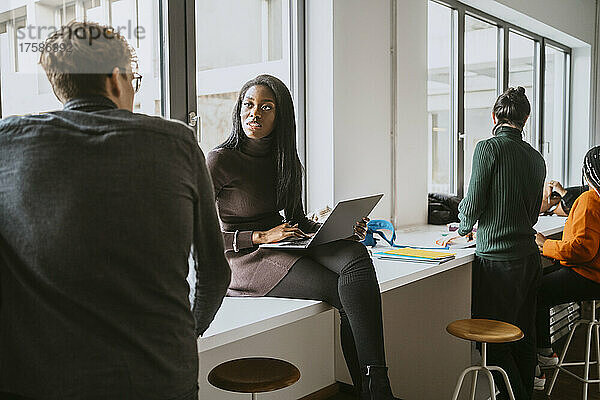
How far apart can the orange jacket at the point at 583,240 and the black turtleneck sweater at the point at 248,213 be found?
57.6 inches

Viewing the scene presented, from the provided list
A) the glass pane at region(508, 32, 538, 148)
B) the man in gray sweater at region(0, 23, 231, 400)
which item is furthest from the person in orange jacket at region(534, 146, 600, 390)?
the man in gray sweater at region(0, 23, 231, 400)

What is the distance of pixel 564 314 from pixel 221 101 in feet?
9.09

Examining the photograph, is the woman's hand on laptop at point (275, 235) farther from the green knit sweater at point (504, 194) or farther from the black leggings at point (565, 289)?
the black leggings at point (565, 289)

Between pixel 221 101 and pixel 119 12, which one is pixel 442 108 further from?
pixel 119 12

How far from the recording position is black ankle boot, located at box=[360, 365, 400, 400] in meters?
1.76

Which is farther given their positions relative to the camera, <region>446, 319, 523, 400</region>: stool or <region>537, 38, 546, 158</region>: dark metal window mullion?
<region>537, 38, 546, 158</region>: dark metal window mullion

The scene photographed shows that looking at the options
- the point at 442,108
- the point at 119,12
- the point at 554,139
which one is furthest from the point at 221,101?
the point at 554,139

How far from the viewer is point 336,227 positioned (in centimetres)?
182

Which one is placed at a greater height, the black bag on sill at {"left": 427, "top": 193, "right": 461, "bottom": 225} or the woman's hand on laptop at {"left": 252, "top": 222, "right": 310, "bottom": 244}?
the woman's hand on laptop at {"left": 252, "top": 222, "right": 310, "bottom": 244}

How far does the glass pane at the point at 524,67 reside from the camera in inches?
193

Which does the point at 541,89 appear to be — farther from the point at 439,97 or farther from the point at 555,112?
the point at 439,97

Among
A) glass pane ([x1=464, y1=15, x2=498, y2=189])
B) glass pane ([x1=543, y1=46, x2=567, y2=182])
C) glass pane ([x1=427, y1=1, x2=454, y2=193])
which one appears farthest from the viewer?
glass pane ([x1=543, y1=46, x2=567, y2=182])

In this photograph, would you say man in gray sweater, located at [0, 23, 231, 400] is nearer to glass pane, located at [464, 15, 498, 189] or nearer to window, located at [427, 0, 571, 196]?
window, located at [427, 0, 571, 196]

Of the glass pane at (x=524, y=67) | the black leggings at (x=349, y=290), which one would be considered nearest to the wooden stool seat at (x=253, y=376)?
the black leggings at (x=349, y=290)
